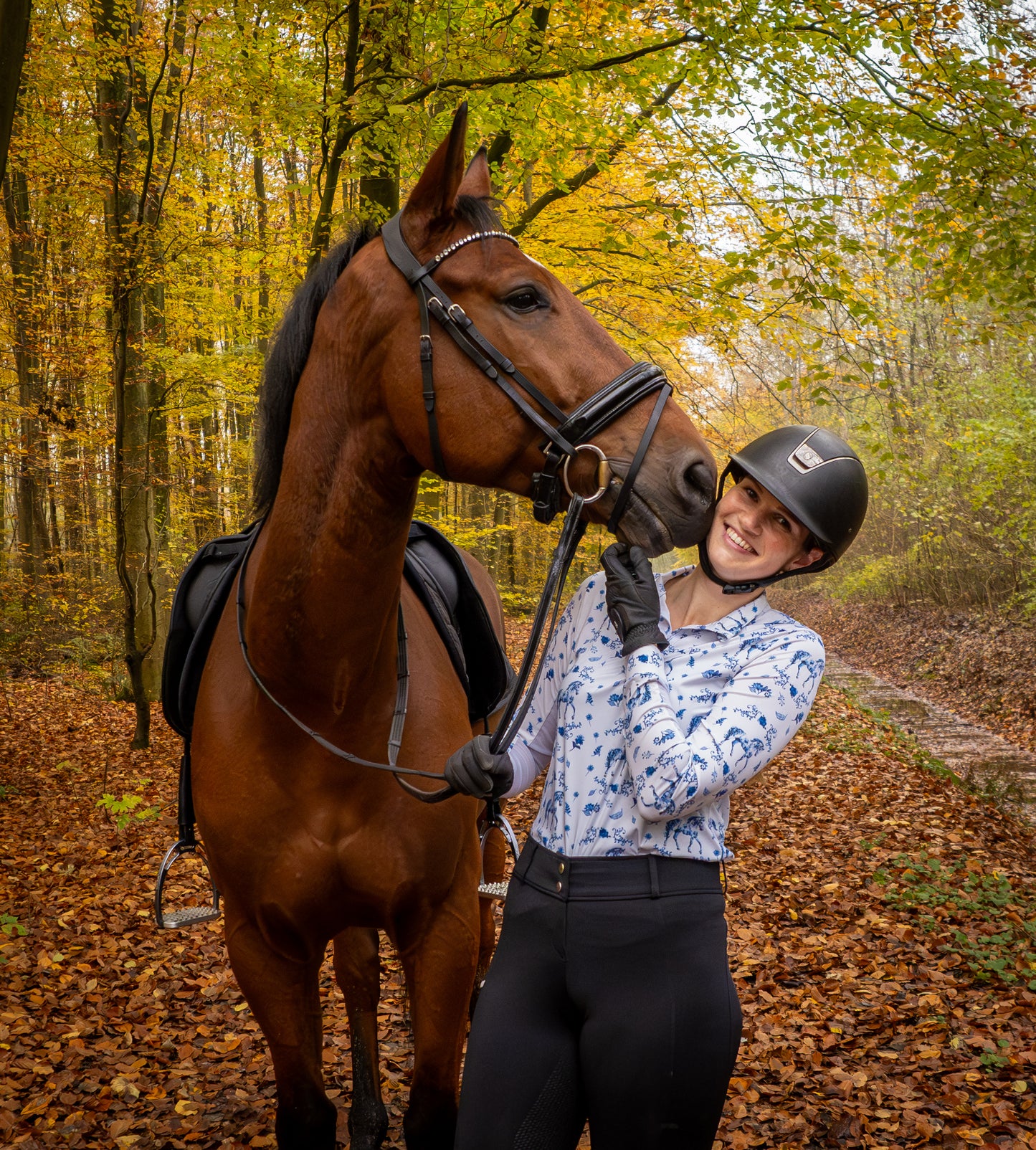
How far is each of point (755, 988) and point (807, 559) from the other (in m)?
3.63

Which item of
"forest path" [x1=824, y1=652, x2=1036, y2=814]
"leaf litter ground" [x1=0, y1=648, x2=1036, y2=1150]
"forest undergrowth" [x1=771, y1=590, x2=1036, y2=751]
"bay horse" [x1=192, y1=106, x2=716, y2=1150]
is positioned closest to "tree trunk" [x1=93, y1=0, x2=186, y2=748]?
"leaf litter ground" [x1=0, y1=648, x2=1036, y2=1150]

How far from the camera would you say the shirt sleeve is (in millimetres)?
1760

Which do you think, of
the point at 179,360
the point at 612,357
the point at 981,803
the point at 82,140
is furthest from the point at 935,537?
the point at 612,357

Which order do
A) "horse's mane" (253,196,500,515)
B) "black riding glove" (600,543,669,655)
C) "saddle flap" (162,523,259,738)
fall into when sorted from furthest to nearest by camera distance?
1. "saddle flap" (162,523,259,738)
2. "horse's mane" (253,196,500,515)
3. "black riding glove" (600,543,669,655)

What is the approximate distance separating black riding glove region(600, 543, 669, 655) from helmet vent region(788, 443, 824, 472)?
0.43m

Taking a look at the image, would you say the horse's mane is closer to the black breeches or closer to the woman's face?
the woman's face

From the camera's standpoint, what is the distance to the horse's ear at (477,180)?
7.43 feet

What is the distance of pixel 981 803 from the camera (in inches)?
321

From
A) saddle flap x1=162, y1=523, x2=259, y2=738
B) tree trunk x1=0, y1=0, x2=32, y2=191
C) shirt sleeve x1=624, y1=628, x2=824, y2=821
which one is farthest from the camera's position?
tree trunk x1=0, y1=0, x2=32, y2=191

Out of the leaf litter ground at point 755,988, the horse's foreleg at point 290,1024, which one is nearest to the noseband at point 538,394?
the horse's foreleg at point 290,1024

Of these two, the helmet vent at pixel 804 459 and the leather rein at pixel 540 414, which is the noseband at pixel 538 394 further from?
the helmet vent at pixel 804 459

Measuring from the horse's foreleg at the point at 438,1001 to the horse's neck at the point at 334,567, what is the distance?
730 mm

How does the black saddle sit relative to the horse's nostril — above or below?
below

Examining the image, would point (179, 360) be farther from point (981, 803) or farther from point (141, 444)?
point (981, 803)
